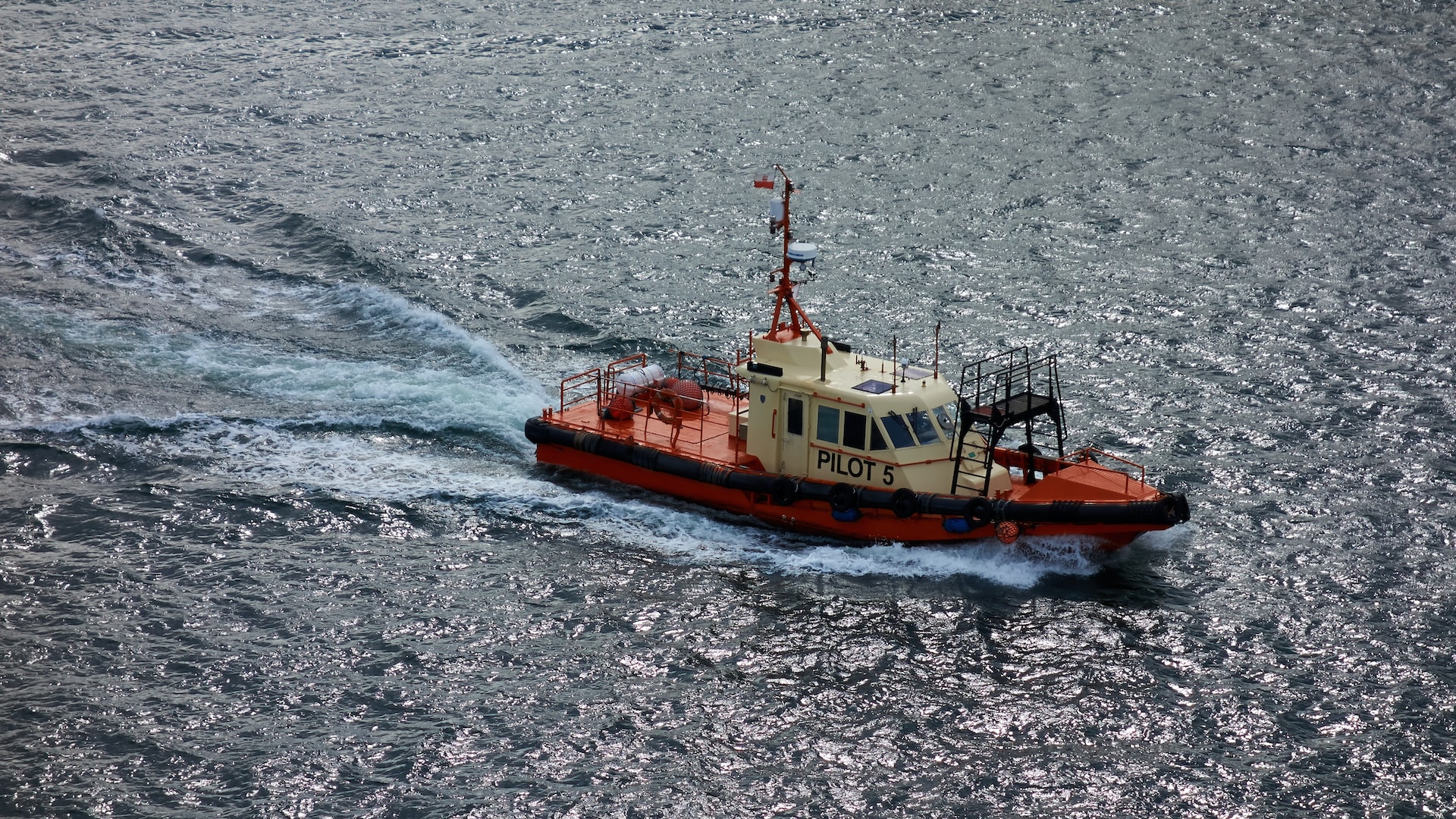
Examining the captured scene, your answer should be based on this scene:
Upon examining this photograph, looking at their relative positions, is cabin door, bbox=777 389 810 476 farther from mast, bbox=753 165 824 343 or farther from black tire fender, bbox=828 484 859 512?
mast, bbox=753 165 824 343

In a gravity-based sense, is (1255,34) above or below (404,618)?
above

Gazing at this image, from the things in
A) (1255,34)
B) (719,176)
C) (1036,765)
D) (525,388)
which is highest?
(1255,34)

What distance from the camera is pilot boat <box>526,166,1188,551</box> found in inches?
904

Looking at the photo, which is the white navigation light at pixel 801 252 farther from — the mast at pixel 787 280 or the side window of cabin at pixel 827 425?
the side window of cabin at pixel 827 425

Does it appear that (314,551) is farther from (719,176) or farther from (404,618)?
(719,176)

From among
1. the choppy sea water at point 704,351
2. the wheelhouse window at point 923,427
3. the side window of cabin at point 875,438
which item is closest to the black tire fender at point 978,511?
the choppy sea water at point 704,351

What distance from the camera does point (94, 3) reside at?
58031 millimetres

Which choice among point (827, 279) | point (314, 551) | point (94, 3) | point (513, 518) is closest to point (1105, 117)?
point (827, 279)

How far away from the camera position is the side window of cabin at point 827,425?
24094mm

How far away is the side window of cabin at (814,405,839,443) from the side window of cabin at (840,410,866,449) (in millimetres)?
173

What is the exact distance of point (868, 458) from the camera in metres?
24.0

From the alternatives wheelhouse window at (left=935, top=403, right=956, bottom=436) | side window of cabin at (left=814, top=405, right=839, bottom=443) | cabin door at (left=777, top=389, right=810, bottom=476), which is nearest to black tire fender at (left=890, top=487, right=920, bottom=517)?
wheelhouse window at (left=935, top=403, right=956, bottom=436)

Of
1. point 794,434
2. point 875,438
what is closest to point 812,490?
point 794,434

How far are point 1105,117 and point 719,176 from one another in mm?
11973
